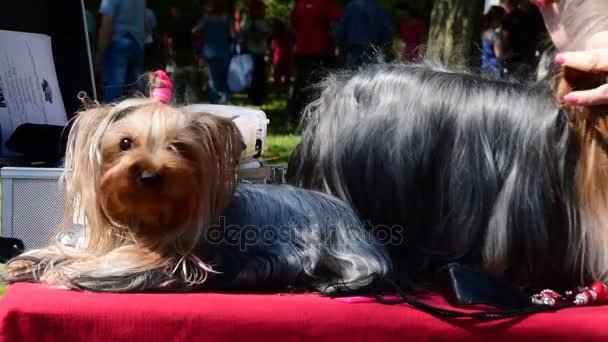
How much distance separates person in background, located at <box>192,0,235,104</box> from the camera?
12.5 meters

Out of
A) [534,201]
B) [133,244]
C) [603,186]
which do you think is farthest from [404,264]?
[133,244]

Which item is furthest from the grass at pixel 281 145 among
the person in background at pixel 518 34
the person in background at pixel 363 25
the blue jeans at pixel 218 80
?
the blue jeans at pixel 218 80

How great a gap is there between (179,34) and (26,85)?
11906mm

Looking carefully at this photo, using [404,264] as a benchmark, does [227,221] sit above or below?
above

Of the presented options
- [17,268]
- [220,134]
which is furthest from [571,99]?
[17,268]

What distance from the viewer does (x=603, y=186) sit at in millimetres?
2561

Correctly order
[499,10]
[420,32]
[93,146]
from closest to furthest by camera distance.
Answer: [93,146] → [499,10] → [420,32]

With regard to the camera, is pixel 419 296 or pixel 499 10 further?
pixel 499 10

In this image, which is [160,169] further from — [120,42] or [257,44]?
[257,44]

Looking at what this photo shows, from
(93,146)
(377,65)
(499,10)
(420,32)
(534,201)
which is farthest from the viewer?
(420,32)

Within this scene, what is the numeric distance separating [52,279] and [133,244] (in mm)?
225

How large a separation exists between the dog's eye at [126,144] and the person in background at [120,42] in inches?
181

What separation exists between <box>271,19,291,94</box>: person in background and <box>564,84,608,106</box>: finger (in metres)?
12.4

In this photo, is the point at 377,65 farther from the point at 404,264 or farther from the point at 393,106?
the point at 404,264
